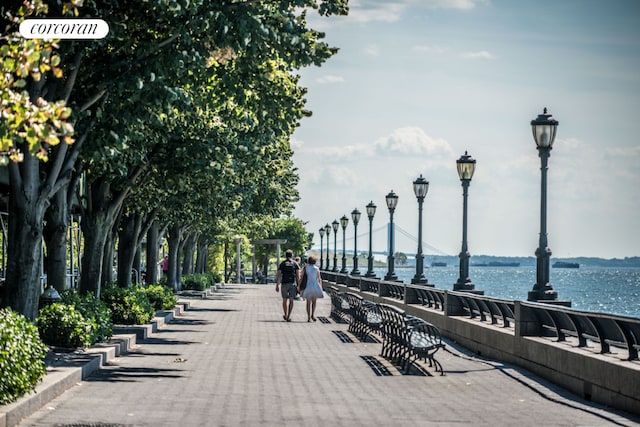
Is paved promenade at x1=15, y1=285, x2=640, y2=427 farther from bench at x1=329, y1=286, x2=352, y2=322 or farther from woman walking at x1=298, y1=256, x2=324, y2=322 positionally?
bench at x1=329, y1=286, x2=352, y2=322

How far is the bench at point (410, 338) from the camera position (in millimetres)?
17547

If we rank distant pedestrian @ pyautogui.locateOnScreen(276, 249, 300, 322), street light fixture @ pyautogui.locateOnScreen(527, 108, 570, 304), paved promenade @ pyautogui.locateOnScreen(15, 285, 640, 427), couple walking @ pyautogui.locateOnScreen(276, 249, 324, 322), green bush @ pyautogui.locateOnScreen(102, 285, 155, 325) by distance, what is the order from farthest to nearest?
distant pedestrian @ pyautogui.locateOnScreen(276, 249, 300, 322), couple walking @ pyautogui.locateOnScreen(276, 249, 324, 322), green bush @ pyautogui.locateOnScreen(102, 285, 155, 325), street light fixture @ pyautogui.locateOnScreen(527, 108, 570, 304), paved promenade @ pyautogui.locateOnScreen(15, 285, 640, 427)

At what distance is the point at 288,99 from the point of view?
20.7m

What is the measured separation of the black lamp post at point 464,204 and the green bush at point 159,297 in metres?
9.63

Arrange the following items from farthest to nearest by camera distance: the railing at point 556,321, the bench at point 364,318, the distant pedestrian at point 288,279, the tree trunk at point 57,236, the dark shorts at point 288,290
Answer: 1. the dark shorts at point 288,290
2. the distant pedestrian at point 288,279
3. the bench at point 364,318
4. the tree trunk at point 57,236
5. the railing at point 556,321

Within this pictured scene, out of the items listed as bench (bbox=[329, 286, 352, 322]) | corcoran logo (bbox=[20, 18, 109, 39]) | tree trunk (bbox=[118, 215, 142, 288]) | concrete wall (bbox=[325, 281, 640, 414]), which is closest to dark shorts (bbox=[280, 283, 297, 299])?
bench (bbox=[329, 286, 352, 322])

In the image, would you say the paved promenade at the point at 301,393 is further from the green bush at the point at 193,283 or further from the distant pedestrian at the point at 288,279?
the green bush at the point at 193,283

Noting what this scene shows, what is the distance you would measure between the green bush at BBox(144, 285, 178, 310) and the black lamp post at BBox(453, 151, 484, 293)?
9.63 metres

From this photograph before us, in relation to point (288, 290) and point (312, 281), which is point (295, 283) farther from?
point (312, 281)

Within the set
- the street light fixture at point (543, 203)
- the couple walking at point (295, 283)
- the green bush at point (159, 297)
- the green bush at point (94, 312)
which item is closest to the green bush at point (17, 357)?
the green bush at point (94, 312)

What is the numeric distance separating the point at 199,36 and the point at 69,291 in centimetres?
587

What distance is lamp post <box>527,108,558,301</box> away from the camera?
19.8 meters

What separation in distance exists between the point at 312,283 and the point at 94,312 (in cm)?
1170

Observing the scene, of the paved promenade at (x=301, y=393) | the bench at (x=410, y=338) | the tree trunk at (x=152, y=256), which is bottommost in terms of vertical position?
the paved promenade at (x=301, y=393)
